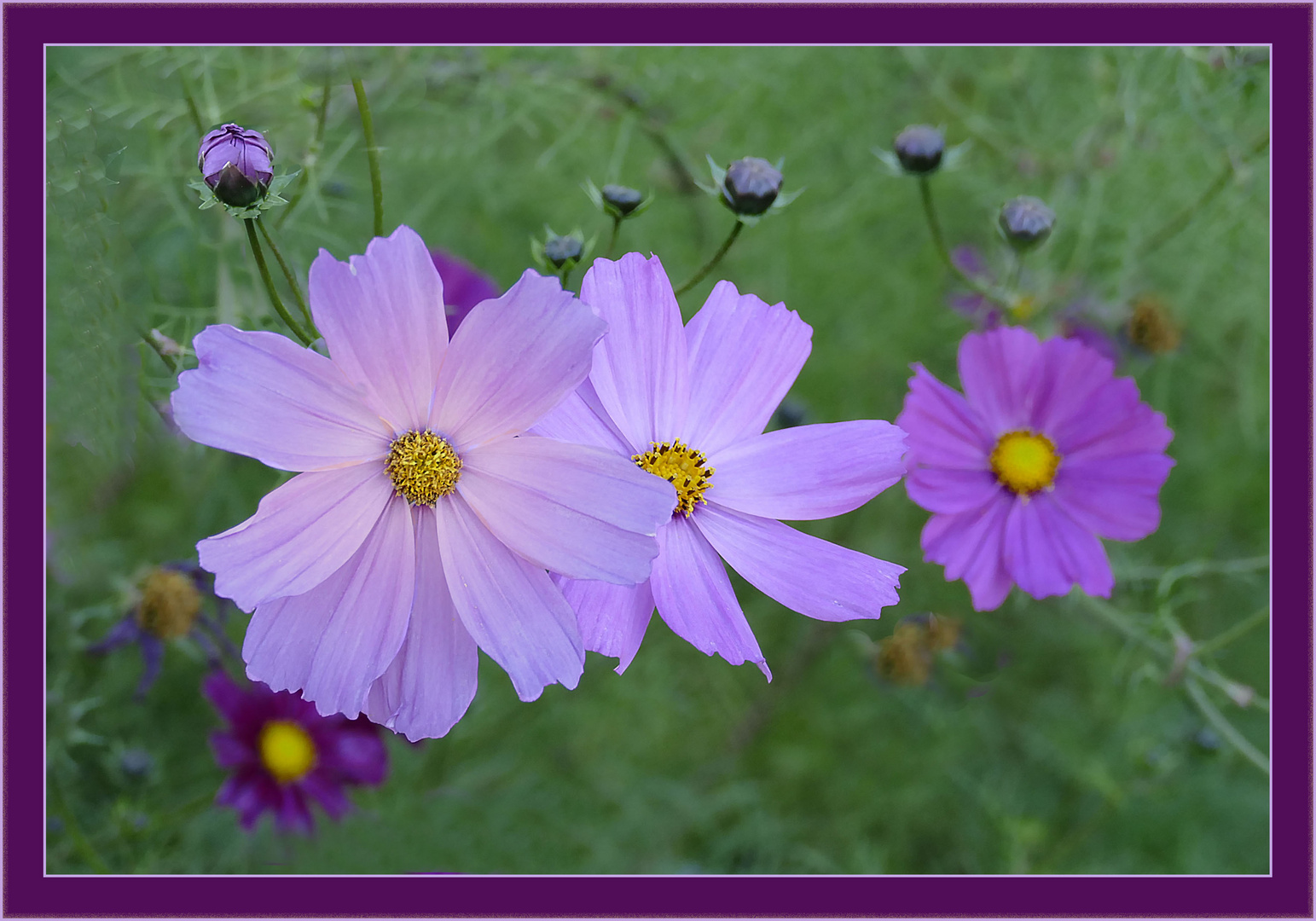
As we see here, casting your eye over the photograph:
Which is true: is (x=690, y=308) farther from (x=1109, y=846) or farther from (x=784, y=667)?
(x=1109, y=846)

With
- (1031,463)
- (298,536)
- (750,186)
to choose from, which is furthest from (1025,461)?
(298,536)

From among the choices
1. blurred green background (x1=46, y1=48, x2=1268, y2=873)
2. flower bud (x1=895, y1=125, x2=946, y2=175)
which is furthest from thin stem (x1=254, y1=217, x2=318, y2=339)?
flower bud (x1=895, y1=125, x2=946, y2=175)

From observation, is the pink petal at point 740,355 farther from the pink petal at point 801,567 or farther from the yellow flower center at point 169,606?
the yellow flower center at point 169,606

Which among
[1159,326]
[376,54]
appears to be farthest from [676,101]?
[1159,326]

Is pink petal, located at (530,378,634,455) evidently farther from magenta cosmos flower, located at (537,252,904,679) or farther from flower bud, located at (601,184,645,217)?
flower bud, located at (601,184,645,217)

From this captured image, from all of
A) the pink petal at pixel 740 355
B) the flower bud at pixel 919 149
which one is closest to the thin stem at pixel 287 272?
the pink petal at pixel 740 355

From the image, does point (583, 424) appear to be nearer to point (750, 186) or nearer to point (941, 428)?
point (750, 186)
